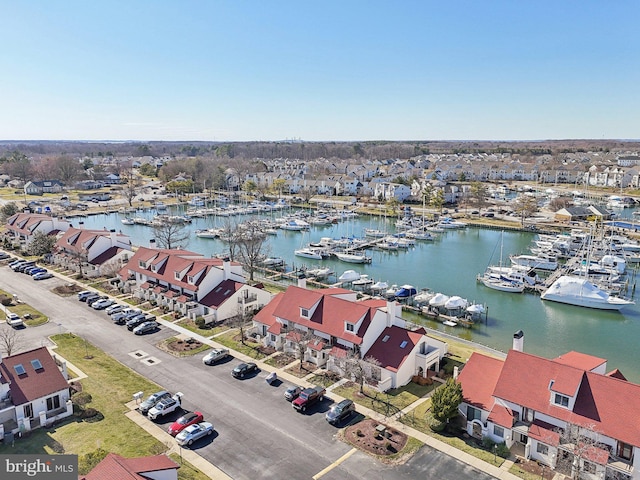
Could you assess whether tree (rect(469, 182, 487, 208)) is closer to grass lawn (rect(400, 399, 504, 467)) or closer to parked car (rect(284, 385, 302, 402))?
grass lawn (rect(400, 399, 504, 467))

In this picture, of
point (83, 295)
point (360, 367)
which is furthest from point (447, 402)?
point (83, 295)

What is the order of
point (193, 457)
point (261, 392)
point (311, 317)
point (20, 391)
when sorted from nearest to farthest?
point (193, 457) < point (20, 391) < point (261, 392) < point (311, 317)

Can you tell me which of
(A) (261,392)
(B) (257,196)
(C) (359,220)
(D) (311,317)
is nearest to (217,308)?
(D) (311,317)

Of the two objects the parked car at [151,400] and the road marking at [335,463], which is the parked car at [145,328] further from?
the road marking at [335,463]

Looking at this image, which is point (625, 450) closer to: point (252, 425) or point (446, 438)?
point (446, 438)

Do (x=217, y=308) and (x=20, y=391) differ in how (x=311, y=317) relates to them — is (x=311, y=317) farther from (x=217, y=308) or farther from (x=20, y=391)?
(x=20, y=391)

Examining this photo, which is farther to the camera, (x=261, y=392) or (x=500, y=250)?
(x=500, y=250)
